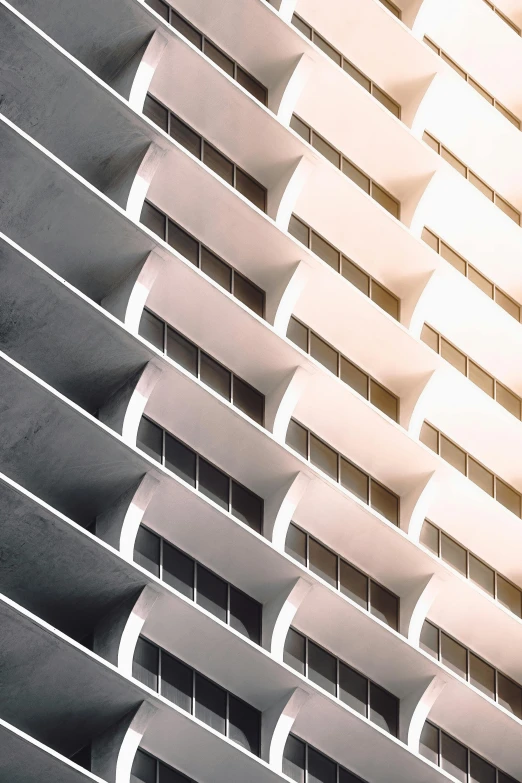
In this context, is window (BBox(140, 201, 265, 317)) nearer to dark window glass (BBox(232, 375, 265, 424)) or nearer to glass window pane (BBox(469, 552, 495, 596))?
dark window glass (BBox(232, 375, 265, 424))

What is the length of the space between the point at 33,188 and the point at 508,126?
45.7 ft

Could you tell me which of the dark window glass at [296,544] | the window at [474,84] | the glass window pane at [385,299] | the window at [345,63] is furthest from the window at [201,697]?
the window at [474,84]

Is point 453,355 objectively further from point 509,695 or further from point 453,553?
point 509,695

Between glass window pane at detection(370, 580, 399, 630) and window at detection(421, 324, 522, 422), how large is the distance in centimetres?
591

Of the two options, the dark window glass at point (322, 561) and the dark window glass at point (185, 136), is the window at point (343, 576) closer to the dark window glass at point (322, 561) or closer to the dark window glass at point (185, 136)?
the dark window glass at point (322, 561)

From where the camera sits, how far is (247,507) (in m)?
41.2

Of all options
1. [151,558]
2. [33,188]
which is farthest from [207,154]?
[151,558]

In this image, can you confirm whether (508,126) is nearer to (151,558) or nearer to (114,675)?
(151,558)

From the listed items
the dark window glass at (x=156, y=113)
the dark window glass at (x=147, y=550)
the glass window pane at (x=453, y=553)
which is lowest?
the dark window glass at (x=147, y=550)

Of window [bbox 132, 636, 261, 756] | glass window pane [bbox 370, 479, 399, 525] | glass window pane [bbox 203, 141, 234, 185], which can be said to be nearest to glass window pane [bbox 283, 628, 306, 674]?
window [bbox 132, 636, 261, 756]

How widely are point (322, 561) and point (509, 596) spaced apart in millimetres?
5746

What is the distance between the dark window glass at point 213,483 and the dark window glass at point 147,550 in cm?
162

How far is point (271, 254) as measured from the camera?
4131 cm

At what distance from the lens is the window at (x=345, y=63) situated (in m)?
44.6
